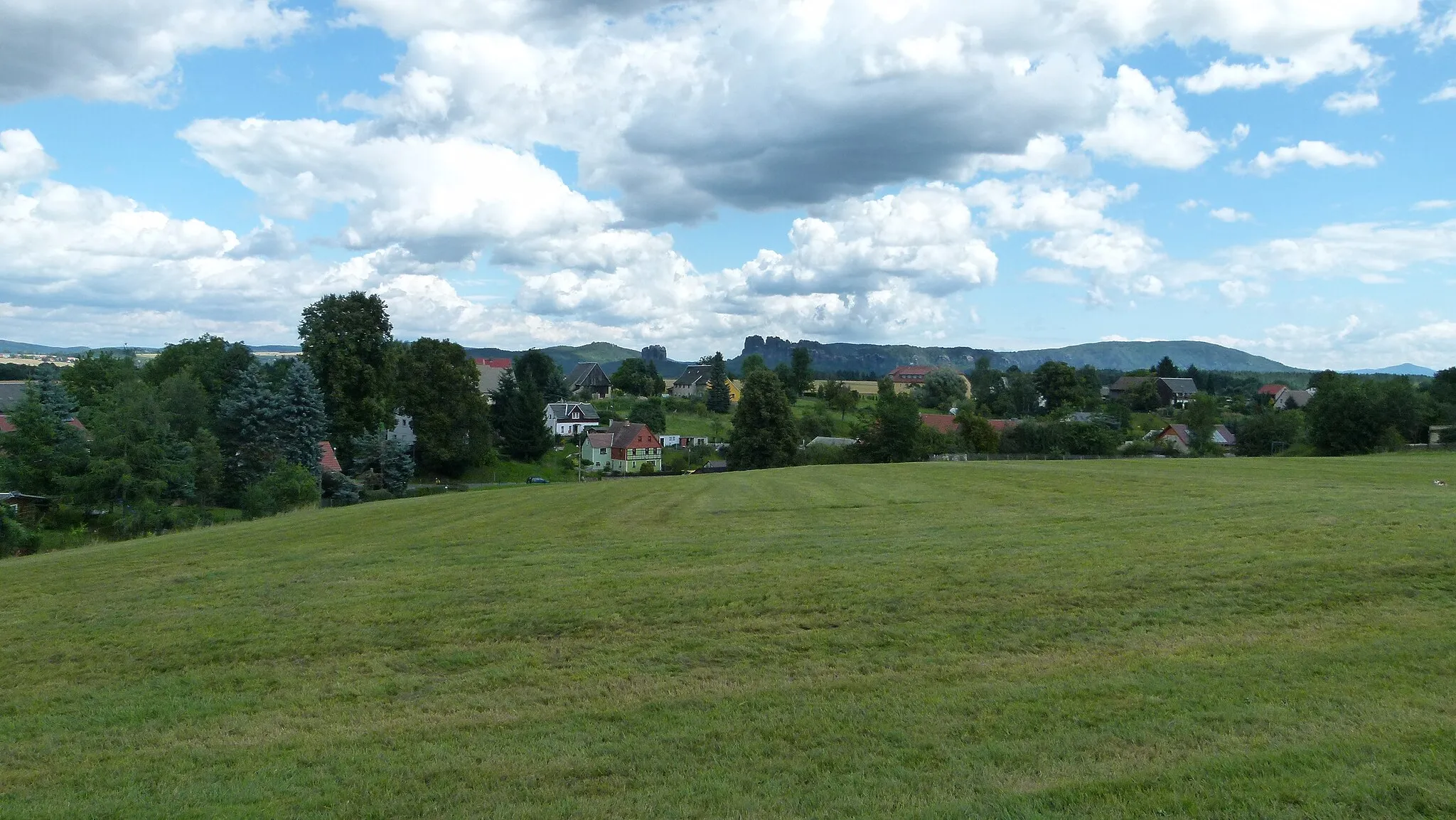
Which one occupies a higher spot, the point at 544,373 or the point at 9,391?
the point at 544,373

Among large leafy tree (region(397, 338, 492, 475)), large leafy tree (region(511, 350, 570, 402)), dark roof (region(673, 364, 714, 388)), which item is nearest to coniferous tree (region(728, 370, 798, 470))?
large leafy tree (region(397, 338, 492, 475))

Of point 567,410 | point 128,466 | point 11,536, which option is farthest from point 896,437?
point 567,410

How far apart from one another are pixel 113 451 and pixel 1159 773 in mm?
44571

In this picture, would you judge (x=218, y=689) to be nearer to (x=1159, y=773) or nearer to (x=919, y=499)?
(x=1159, y=773)

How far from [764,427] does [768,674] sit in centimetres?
5941

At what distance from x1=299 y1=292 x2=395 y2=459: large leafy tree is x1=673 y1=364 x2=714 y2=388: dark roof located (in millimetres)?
107453

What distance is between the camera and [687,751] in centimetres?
789

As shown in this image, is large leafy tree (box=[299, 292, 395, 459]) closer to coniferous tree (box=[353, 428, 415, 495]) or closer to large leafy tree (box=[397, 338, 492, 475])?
coniferous tree (box=[353, 428, 415, 495])

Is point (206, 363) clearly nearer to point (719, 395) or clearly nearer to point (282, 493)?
point (282, 493)

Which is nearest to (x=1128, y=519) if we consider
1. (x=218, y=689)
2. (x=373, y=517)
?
(x=218, y=689)

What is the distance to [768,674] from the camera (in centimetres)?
1004

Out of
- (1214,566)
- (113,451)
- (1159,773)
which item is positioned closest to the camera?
(1159,773)

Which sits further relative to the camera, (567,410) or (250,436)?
(567,410)

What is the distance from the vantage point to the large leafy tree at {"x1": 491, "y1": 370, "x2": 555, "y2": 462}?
82438mm
